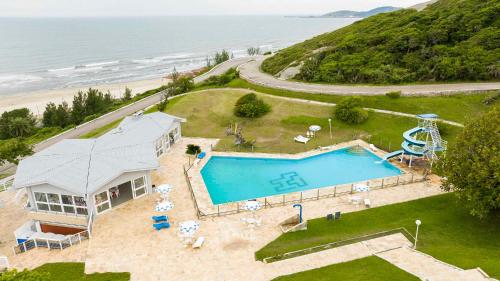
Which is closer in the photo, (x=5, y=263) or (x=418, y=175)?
(x=5, y=263)

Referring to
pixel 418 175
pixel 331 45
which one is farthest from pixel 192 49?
pixel 418 175

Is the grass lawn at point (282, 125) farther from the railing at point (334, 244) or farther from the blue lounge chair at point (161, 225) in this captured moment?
the railing at point (334, 244)

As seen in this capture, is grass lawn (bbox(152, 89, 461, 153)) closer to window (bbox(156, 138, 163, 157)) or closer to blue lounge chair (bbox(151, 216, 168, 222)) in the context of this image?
window (bbox(156, 138, 163, 157))

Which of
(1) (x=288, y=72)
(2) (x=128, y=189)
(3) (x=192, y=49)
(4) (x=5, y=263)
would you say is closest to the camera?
(4) (x=5, y=263)

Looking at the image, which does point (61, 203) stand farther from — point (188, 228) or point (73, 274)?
point (188, 228)

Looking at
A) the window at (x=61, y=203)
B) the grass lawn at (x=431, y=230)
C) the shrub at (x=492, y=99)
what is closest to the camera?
the grass lawn at (x=431, y=230)

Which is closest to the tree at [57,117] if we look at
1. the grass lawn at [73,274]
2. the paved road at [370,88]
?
the paved road at [370,88]

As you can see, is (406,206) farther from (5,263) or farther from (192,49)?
(192,49)
